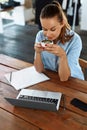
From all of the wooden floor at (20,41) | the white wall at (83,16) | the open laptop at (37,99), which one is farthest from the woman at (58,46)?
the white wall at (83,16)

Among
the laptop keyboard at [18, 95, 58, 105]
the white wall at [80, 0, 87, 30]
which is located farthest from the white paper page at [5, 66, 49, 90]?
the white wall at [80, 0, 87, 30]

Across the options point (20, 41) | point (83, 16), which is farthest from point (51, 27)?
point (83, 16)

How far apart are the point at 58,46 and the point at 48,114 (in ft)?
1.55

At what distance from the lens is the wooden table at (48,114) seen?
1038mm

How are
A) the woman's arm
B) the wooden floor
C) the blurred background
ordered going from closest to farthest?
the woman's arm
the wooden floor
the blurred background

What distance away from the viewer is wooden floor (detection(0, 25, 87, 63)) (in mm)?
3836

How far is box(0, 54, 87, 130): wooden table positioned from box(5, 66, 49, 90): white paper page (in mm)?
43

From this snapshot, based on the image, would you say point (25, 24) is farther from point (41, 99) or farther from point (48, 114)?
point (48, 114)

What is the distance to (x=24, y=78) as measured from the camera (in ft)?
4.87

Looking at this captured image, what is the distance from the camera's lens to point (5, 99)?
1263 mm

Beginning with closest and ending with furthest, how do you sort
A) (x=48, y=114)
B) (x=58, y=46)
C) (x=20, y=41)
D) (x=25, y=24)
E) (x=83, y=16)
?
(x=48, y=114) < (x=58, y=46) < (x=20, y=41) < (x=83, y=16) < (x=25, y=24)

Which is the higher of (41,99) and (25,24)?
(41,99)

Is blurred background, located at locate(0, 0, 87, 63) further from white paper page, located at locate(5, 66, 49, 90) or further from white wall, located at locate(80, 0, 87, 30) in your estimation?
white paper page, located at locate(5, 66, 49, 90)

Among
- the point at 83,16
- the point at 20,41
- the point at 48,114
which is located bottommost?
the point at 20,41
